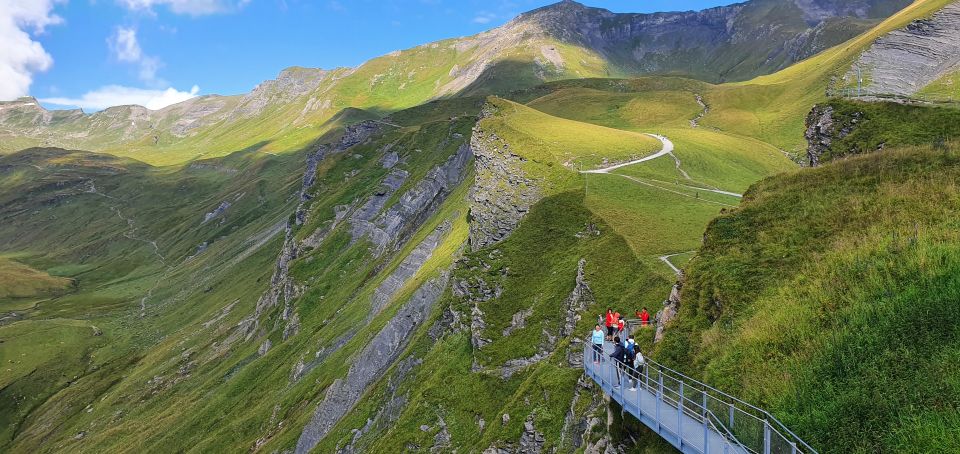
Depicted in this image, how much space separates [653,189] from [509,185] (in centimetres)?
1842

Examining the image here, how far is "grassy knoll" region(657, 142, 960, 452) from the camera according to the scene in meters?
14.7

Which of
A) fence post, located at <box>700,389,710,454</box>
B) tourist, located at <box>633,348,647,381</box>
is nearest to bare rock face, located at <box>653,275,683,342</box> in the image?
tourist, located at <box>633,348,647,381</box>

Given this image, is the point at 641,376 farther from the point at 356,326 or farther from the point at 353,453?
the point at 356,326

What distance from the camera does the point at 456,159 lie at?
142m

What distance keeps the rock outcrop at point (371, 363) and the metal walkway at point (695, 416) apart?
199 ft

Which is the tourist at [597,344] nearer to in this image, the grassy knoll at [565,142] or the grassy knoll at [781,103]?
the grassy knoll at [565,142]

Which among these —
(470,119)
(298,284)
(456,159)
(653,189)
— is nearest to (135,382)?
(298,284)

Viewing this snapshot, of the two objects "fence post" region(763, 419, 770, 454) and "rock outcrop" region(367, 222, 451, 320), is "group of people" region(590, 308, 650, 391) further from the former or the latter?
"rock outcrop" region(367, 222, 451, 320)

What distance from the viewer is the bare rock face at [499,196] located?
67000 millimetres

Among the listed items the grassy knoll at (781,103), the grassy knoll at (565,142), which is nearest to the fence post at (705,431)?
the grassy knoll at (565,142)

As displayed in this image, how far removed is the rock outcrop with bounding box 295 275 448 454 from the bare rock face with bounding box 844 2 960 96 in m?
92.9

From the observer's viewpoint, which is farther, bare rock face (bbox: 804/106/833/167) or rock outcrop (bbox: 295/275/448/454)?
rock outcrop (bbox: 295/275/448/454)

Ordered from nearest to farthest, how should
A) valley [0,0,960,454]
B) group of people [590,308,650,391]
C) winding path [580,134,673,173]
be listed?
1. valley [0,0,960,454]
2. group of people [590,308,650,391]
3. winding path [580,134,673,173]

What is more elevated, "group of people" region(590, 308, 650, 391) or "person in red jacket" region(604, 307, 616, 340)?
"group of people" region(590, 308, 650, 391)
